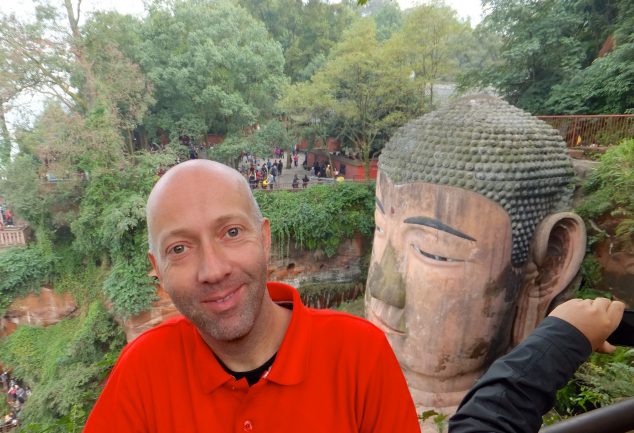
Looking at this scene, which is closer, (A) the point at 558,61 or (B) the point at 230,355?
(B) the point at 230,355

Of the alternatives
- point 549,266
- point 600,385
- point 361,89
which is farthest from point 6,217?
point 600,385

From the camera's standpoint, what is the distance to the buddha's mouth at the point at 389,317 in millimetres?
3490

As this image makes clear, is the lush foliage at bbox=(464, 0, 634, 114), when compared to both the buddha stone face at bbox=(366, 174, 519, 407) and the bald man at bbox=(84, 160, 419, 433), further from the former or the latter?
the bald man at bbox=(84, 160, 419, 433)

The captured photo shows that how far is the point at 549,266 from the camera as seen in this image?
Result: 3.52m

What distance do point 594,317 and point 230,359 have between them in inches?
37.9

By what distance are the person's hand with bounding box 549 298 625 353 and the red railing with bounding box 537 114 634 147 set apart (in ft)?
18.3

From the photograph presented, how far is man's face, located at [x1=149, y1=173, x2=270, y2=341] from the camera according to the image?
3.55ft

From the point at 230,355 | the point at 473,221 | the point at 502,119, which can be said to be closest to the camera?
the point at 230,355

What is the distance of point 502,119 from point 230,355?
10.8 ft

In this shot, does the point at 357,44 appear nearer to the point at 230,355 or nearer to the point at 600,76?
the point at 600,76

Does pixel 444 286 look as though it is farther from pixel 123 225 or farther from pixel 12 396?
pixel 12 396

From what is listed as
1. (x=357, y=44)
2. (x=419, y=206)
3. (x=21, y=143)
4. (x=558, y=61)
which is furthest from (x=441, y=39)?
(x=21, y=143)

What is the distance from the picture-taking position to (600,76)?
777cm

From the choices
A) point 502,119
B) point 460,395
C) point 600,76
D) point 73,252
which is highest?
point 600,76
